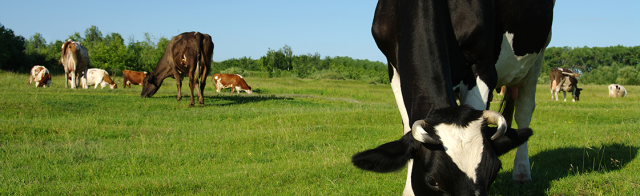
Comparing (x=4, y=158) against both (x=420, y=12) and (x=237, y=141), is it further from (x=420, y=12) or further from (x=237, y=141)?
(x=420, y=12)

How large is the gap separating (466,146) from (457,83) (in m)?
1.77

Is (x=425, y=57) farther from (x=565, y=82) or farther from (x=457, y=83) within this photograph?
(x=565, y=82)

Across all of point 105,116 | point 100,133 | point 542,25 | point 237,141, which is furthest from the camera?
point 105,116

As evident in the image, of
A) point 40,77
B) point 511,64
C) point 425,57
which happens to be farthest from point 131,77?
point 425,57

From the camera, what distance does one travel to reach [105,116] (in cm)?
1043

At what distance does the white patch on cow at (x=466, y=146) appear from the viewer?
2562mm

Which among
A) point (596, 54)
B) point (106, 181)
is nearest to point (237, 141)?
point (106, 181)

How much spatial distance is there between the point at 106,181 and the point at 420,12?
400 centimetres

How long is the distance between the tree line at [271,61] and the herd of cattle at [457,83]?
47688 millimetres

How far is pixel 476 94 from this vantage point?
13.9ft

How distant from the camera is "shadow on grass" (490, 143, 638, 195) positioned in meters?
4.73

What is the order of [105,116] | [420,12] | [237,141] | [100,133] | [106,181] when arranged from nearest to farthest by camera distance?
[420,12] < [106,181] < [237,141] < [100,133] < [105,116]

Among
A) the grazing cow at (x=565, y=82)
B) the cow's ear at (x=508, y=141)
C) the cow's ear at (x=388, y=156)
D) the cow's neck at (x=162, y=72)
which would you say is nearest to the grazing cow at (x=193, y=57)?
the cow's neck at (x=162, y=72)

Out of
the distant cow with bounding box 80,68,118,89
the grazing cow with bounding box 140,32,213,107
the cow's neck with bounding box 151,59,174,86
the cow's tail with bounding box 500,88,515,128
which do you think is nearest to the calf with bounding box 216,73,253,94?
the distant cow with bounding box 80,68,118,89
